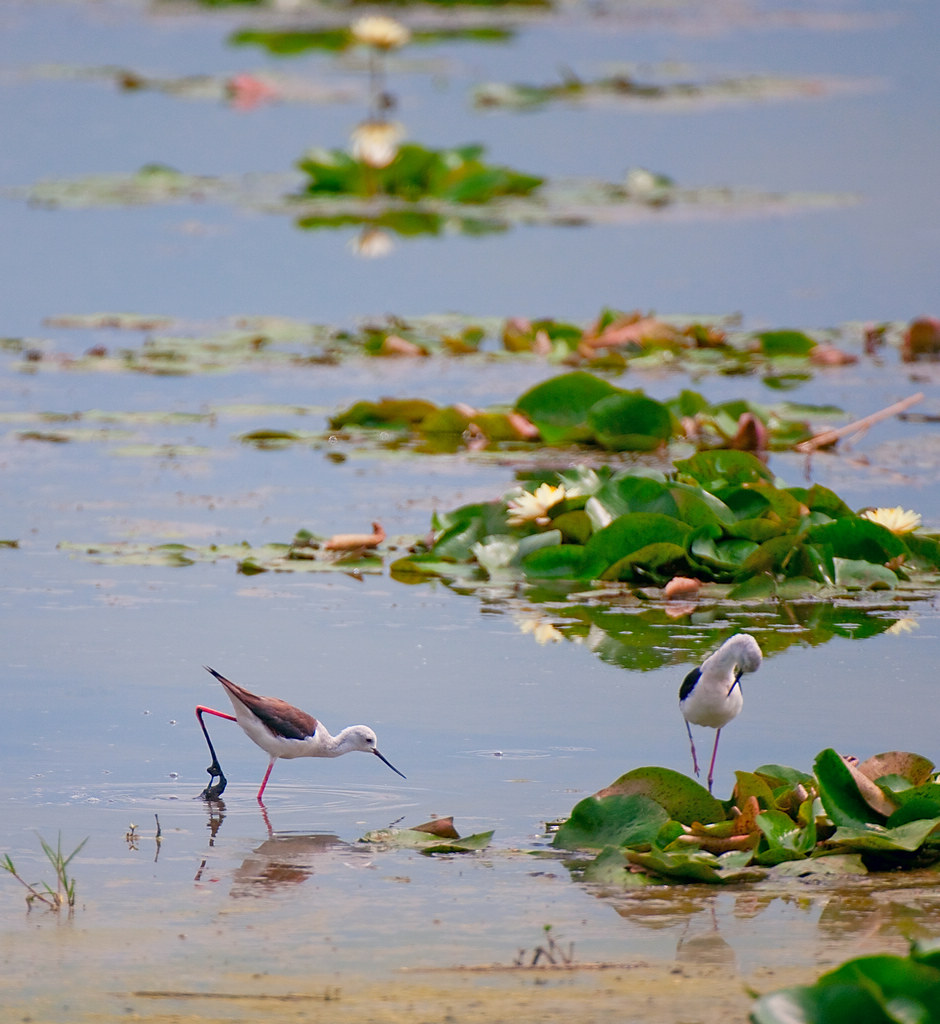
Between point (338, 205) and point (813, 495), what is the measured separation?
10867mm

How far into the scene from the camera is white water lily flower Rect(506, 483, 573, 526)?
6.50m

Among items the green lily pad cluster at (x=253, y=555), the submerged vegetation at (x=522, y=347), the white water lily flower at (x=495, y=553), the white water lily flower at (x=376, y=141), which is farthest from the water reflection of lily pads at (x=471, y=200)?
the white water lily flower at (x=495, y=553)

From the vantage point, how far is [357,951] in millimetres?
3430

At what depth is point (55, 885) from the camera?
3770 millimetres

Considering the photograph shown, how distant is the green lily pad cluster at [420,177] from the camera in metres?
15.8

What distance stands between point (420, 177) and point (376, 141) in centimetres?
227

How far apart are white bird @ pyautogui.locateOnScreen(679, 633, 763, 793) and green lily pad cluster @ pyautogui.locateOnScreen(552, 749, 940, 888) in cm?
24

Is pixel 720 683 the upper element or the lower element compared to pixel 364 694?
upper

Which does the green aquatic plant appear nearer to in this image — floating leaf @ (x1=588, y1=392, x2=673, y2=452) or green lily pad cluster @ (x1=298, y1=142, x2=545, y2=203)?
floating leaf @ (x1=588, y1=392, x2=673, y2=452)

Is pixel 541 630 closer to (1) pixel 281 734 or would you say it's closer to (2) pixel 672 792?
(1) pixel 281 734

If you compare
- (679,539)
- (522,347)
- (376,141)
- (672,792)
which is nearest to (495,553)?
(679,539)

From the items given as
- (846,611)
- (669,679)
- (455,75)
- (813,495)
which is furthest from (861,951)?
(455,75)

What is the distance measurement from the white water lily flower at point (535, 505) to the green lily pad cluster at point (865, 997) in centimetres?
377

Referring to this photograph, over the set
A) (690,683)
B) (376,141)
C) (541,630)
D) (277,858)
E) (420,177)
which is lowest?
(541,630)
